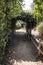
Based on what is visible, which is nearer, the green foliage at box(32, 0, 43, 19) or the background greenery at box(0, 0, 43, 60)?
the background greenery at box(0, 0, 43, 60)

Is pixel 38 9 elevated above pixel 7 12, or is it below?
below

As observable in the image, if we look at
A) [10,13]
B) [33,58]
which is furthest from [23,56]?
[10,13]

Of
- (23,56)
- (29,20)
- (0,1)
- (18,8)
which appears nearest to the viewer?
(0,1)

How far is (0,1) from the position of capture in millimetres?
7438

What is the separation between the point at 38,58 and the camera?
1179 centimetres

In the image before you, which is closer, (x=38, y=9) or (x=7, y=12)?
(x=7, y=12)

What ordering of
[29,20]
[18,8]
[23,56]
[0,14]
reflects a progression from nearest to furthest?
[0,14], [18,8], [23,56], [29,20]

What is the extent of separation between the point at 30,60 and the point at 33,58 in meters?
0.57

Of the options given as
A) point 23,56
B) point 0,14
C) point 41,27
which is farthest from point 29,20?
point 0,14

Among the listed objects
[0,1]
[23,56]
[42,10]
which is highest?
[0,1]

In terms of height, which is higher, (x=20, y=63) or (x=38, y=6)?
(x=38, y=6)

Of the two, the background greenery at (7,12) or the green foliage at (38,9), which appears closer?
the background greenery at (7,12)

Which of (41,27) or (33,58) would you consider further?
(41,27)

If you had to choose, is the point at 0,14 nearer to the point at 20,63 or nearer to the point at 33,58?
the point at 20,63
